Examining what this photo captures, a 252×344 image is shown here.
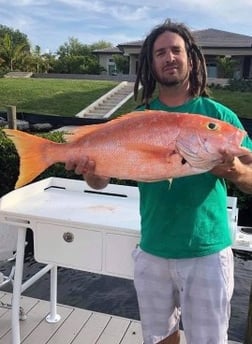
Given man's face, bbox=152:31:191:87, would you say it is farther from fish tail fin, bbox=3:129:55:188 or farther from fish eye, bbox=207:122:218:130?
fish tail fin, bbox=3:129:55:188

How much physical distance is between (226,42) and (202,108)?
32.5m

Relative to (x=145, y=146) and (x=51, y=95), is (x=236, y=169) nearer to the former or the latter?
(x=145, y=146)

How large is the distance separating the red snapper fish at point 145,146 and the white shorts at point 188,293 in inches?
16.4

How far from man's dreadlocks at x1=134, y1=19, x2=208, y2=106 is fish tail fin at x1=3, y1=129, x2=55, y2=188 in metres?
0.51

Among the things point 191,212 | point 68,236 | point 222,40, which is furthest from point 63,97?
point 191,212

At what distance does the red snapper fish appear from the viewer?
1368 millimetres

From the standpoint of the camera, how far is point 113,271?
2.14 metres

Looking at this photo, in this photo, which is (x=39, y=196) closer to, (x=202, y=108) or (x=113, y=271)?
(x=113, y=271)

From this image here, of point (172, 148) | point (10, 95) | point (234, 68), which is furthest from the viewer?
point (234, 68)

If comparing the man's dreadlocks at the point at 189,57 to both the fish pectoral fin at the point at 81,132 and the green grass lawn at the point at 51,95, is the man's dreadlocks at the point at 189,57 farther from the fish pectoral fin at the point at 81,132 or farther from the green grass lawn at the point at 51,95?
the green grass lawn at the point at 51,95

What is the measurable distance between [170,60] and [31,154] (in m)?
0.65

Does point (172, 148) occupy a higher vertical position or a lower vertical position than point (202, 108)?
lower

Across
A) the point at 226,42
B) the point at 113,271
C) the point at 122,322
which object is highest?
the point at 226,42

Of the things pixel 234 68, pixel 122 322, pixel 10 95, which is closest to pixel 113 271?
pixel 122 322
